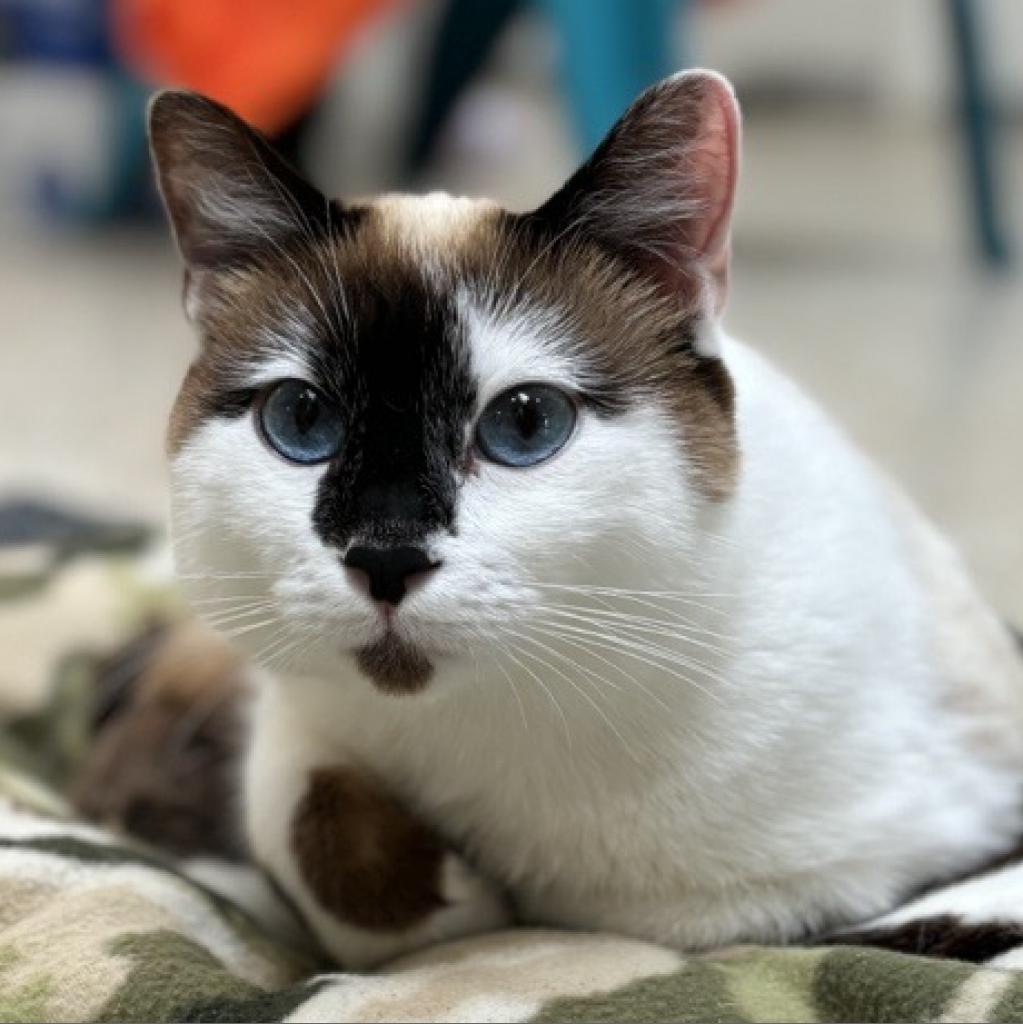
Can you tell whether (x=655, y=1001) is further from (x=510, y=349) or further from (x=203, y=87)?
(x=203, y=87)

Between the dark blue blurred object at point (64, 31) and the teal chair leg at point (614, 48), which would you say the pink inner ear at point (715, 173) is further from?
the dark blue blurred object at point (64, 31)

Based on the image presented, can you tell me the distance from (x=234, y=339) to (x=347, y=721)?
9.3 inches

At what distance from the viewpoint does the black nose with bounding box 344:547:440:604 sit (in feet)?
2.44

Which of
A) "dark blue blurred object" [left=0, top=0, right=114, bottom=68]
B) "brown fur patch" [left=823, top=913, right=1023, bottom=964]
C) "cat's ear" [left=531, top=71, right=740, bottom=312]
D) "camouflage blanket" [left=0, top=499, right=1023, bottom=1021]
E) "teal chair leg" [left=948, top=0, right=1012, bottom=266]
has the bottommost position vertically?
"brown fur patch" [left=823, top=913, right=1023, bottom=964]

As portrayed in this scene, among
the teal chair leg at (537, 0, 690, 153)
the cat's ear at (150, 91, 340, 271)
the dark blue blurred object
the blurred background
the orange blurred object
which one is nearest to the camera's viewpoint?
the cat's ear at (150, 91, 340, 271)

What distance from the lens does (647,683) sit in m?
0.88

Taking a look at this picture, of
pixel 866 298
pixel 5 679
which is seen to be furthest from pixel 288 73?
pixel 5 679

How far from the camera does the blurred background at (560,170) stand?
1.97m

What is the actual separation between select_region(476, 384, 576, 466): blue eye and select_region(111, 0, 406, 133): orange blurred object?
1.58 m

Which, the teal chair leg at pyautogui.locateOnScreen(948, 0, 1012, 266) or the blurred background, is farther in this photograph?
the teal chair leg at pyautogui.locateOnScreen(948, 0, 1012, 266)

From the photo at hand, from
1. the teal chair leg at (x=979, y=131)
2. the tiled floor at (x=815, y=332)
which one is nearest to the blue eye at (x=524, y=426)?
the tiled floor at (x=815, y=332)

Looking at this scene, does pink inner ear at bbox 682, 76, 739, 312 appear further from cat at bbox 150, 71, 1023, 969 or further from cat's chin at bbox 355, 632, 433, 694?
cat's chin at bbox 355, 632, 433, 694

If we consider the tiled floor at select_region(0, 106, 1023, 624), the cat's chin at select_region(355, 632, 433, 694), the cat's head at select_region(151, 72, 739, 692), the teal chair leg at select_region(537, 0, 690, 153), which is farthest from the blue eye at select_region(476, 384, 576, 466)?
the teal chair leg at select_region(537, 0, 690, 153)

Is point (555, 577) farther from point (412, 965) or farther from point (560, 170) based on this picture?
point (560, 170)
